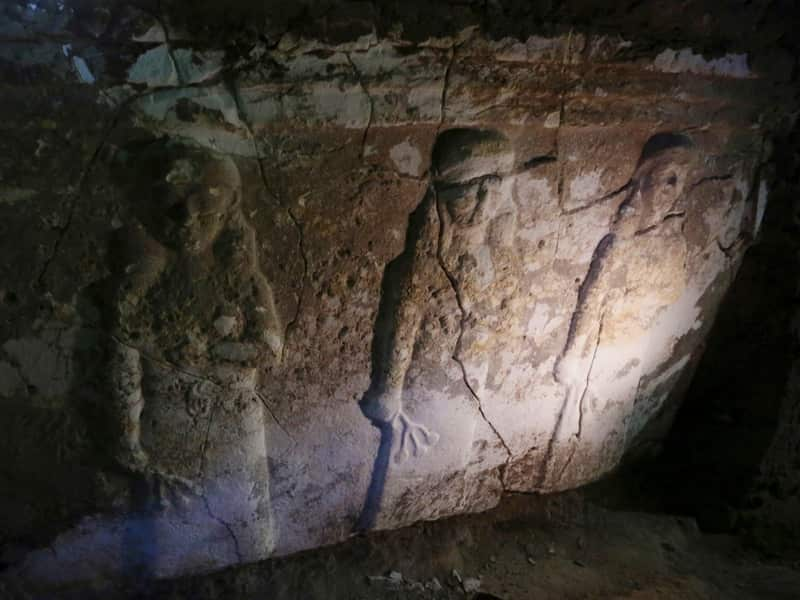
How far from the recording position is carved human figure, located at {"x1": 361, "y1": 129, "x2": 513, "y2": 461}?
170 cm

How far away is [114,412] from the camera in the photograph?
165cm

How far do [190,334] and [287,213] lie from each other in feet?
1.41

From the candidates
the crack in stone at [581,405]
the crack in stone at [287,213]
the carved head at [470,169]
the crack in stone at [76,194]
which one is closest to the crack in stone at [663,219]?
the crack in stone at [581,405]

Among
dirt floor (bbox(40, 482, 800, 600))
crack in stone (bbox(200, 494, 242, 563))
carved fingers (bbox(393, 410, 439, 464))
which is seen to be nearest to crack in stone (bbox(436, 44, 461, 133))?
carved fingers (bbox(393, 410, 439, 464))

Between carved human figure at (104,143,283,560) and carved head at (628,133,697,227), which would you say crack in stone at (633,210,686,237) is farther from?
carved human figure at (104,143,283,560)

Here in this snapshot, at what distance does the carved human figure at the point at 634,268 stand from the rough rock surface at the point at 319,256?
10 mm

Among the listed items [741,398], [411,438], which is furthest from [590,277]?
[741,398]

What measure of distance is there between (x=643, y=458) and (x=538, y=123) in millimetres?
1749

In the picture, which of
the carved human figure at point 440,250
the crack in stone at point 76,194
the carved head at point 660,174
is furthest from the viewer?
the carved head at point 660,174

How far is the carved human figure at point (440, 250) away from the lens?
170 cm

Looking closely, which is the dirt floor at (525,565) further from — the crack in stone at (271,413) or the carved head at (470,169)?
the carved head at (470,169)

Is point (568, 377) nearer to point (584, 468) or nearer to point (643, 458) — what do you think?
point (584, 468)

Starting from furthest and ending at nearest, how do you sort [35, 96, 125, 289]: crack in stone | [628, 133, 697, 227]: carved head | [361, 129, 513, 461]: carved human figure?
[628, 133, 697, 227]: carved head < [361, 129, 513, 461]: carved human figure < [35, 96, 125, 289]: crack in stone

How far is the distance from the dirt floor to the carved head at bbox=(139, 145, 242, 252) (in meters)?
1.20
